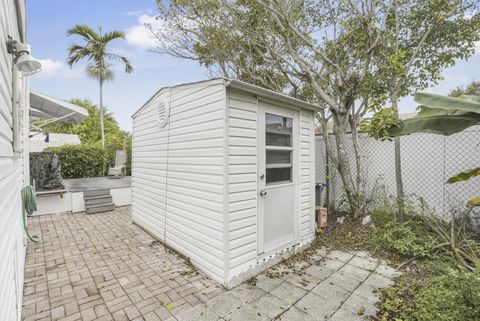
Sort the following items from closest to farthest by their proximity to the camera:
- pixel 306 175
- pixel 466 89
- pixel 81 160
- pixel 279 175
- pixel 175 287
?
1. pixel 175 287
2. pixel 279 175
3. pixel 306 175
4. pixel 81 160
5. pixel 466 89

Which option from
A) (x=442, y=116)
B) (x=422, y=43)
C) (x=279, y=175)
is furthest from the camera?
(x=422, y=43)

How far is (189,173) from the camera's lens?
3.82 m

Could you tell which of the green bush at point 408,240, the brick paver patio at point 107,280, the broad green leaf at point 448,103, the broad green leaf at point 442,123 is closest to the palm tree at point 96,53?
the brick paver patio at point 107,280

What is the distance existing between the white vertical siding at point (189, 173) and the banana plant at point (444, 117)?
8.15 feet

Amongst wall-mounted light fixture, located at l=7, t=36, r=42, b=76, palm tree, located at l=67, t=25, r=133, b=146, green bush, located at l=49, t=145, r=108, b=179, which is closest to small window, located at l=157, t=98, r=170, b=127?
wall-mounted light fixture, located at l=7, t=36, r=42, b=76

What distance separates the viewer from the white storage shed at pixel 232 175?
125 inches

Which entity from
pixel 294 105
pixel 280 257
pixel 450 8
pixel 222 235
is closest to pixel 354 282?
pixel 280 257

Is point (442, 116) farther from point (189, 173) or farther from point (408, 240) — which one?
point (189, 173)

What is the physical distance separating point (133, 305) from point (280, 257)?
215 cm

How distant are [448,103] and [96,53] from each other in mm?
15600

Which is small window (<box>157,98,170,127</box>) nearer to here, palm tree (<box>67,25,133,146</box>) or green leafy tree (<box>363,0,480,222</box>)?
green leafy tree (<box>363,0,480,222</box>)

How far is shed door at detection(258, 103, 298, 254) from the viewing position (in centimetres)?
357

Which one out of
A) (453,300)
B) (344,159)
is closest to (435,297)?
Answer: (453,300)

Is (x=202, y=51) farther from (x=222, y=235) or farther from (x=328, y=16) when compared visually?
(x=222, y=235)
